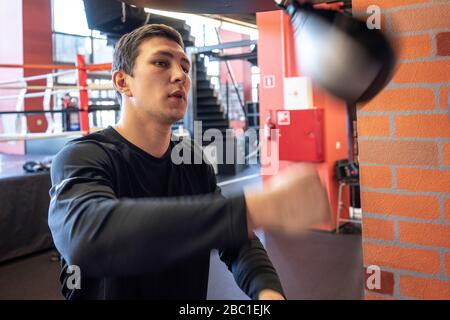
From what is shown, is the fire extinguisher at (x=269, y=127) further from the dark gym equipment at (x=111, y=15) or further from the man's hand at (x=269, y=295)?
the man's hand at (x=269, y=295)

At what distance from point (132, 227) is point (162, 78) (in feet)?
1.38

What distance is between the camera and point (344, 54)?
1.87 ft

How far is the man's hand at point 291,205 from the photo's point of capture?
1.82 ft

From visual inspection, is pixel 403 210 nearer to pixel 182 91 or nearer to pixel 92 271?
pixel 182 91

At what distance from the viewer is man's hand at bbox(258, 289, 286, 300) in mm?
774

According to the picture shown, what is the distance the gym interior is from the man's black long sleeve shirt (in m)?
0.07

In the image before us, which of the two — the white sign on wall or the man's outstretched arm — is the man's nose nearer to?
the man's outstretched arm

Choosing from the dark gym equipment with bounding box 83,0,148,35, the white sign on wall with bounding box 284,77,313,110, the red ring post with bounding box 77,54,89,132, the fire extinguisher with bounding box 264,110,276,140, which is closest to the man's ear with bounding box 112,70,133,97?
the red ring post with bounding box 77,54,89,132

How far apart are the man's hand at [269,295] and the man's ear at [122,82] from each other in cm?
55

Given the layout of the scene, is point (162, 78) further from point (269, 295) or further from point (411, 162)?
point (411, 162)

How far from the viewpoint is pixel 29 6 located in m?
7.15

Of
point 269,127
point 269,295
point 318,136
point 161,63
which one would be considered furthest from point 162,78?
point 269,127

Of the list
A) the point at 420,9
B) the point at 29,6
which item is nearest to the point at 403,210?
the point at 420,9
